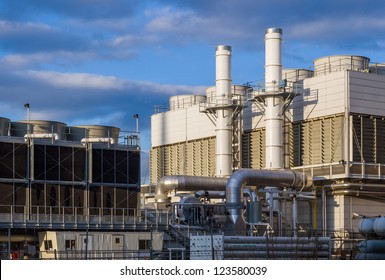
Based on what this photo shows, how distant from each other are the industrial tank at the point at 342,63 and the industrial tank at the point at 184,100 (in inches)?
653

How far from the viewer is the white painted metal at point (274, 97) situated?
2751 inches

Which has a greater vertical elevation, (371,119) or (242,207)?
(371,119)

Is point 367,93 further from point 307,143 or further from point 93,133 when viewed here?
point 93,133

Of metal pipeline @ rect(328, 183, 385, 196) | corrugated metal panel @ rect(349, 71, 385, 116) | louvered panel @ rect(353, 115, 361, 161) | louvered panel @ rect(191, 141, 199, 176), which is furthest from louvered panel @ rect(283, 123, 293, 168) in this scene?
louvered panel @ rect(191, 141, 199, 176)

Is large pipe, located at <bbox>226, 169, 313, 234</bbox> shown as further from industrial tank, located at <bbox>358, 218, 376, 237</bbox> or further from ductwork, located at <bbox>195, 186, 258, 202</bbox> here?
industrial tank, located at <bbox>358, 218, 376, 237</bbox>

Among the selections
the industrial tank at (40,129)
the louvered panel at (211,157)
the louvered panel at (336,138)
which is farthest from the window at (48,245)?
the louvered panel at (211,157)

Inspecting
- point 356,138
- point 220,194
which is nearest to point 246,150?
point 220,194

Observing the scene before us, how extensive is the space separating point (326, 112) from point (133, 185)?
16782 mm

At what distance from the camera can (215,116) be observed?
252 feet

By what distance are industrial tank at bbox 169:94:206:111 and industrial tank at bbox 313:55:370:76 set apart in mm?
16578

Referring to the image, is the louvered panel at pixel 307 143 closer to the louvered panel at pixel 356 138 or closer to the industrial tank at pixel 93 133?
the louvered panel at pixel 356 138

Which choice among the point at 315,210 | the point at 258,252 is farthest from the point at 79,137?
the point at 258,252

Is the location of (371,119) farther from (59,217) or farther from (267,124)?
(59,217)

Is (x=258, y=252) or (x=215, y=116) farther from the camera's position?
(x=215, y=116)
